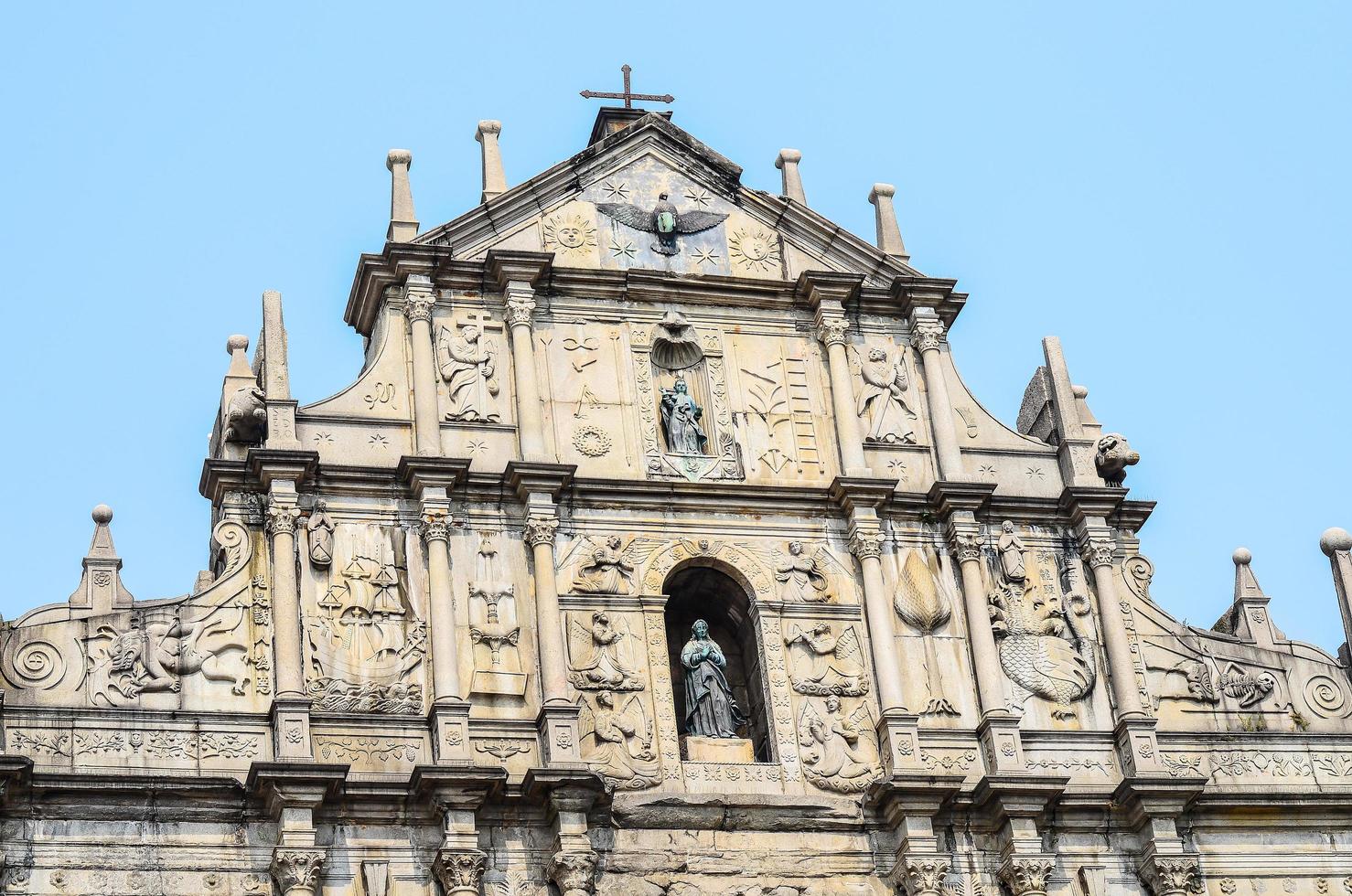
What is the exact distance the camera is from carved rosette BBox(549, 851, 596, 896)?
19.6 metres

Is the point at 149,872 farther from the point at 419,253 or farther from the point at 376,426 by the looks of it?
the point at 419,253

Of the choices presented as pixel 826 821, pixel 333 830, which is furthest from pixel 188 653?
pixel 826 821

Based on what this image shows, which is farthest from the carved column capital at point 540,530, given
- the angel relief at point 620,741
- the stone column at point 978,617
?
the stone column at point 978,617

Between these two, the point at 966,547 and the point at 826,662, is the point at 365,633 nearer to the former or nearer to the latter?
the point at 826,662

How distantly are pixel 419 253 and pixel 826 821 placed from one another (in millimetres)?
5757

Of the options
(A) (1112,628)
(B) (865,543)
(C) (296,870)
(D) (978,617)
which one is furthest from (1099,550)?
(C) (296,870)

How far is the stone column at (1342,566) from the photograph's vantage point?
22.6m

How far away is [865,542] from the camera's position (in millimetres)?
21891

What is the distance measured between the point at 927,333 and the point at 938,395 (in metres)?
0.64

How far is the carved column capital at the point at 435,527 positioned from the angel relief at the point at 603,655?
121cm

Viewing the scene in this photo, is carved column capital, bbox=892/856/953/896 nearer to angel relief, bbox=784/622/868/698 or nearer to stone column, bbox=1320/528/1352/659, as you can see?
angel relief, bbox=784/622/868/698

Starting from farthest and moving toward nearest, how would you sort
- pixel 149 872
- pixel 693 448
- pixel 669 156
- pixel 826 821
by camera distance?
pixel 669 156
pixel 693 448
pixel 826 821
pixel 149 872

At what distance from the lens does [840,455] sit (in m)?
22.4

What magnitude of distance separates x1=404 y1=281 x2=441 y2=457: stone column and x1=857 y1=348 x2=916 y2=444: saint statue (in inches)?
143
